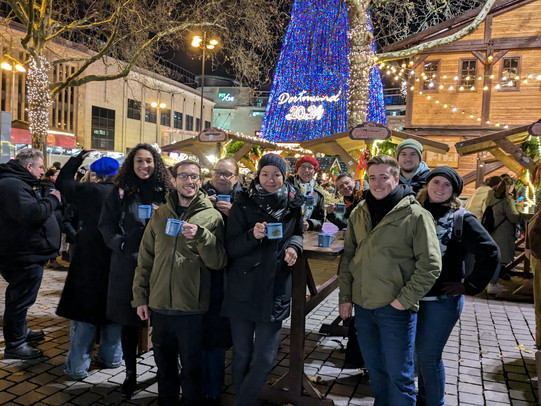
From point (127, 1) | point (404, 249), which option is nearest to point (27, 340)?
point (404, 249)

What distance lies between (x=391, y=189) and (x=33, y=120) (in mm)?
13912

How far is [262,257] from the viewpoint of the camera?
3049 mm

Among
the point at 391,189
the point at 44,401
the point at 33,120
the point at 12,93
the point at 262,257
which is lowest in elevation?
the point at 44,401

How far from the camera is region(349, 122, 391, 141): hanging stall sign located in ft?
27.2

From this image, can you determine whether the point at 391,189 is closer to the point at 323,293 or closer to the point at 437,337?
the point at 437,337

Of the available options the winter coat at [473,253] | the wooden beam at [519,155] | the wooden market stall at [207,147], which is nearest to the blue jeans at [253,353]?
the winter coat at [473,253]

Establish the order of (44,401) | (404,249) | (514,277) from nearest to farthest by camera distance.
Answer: (404,249)
(44,401)
(514,277)

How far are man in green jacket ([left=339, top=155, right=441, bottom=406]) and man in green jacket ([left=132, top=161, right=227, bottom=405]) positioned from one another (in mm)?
1075

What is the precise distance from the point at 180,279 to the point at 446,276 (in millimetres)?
1958

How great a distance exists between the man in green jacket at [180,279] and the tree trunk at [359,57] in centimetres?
830

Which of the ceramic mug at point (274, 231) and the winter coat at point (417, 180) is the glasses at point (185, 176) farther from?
the winter coat at point (417, 180)

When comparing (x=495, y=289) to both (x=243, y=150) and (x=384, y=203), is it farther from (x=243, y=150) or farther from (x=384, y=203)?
(x=243, y=150)

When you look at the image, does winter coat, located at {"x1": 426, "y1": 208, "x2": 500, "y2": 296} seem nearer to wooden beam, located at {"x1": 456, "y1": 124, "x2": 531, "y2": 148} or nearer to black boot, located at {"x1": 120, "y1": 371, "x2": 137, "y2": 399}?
black boot, located at {"x1": 120, "y1": 371, "x2": 137, "y2": 399}

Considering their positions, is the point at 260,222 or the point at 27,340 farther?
the point at 27,340
